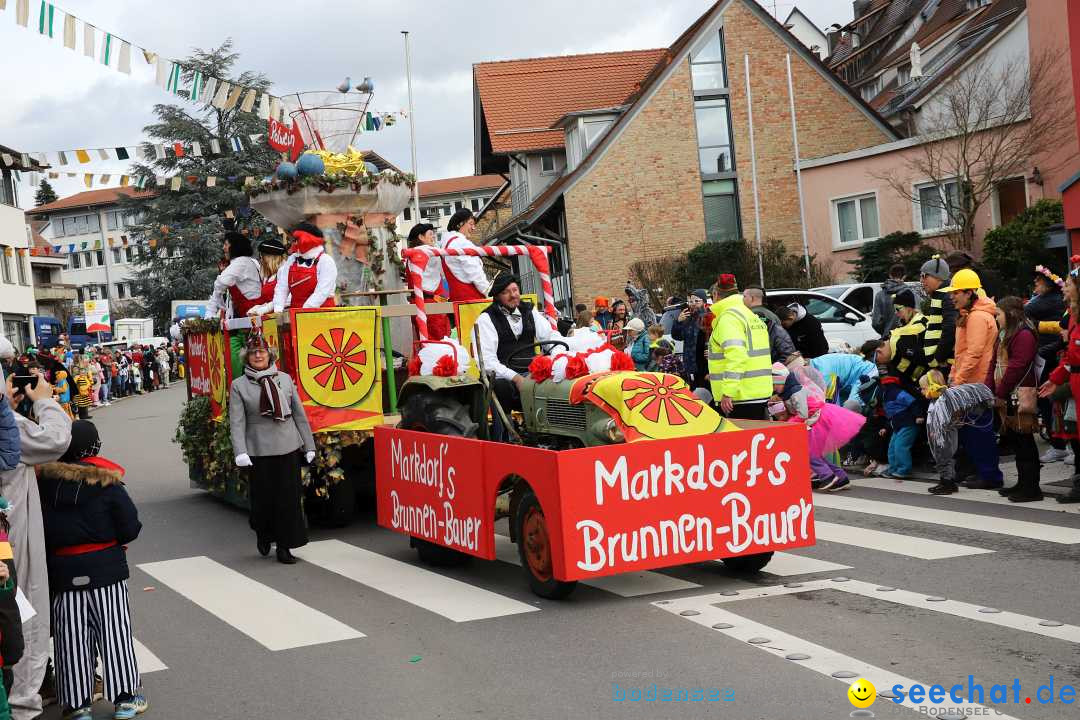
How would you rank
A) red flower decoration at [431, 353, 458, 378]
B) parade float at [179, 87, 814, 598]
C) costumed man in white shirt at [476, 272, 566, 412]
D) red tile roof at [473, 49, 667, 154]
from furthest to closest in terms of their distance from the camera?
red tile roof at [473, 49, 667, 154]
red flower decoration at [431, 353, 458, 378]
costumed man in white shirt at [476, 272, 566, 412]
parade float at [179, 87, 814, 598]

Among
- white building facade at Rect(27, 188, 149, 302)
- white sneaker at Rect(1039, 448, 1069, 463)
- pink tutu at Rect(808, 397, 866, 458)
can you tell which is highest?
white building facade at Rect(27, 188, 149, 302)

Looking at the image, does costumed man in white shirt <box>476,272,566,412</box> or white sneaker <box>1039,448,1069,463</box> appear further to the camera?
white sneaker <box>1039,448,1069,463</box>

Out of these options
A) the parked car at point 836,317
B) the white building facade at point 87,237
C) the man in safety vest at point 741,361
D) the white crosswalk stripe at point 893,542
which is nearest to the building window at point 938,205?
the parked car at point 836,317

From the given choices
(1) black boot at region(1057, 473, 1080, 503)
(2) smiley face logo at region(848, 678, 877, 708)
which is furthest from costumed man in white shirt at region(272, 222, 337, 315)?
(2) smiley face logo at region(848, 678, 877, 708)

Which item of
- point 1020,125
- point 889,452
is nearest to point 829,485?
point 889,452

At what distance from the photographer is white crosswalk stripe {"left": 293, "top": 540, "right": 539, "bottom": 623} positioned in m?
7.80

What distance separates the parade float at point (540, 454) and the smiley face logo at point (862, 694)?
2213 millimetres

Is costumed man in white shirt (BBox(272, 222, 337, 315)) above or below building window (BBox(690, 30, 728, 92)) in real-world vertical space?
below

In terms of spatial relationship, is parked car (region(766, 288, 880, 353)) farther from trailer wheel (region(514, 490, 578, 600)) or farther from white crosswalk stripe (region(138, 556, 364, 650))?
trailer wheel (region(514, 490, 578, 600))

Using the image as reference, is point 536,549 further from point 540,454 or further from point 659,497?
point 659,497

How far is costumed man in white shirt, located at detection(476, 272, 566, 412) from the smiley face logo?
4.23 m

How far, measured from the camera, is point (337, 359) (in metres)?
11.0

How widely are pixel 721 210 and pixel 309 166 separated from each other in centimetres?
2974

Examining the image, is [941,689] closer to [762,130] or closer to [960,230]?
[960,230]
